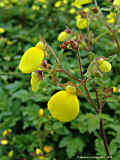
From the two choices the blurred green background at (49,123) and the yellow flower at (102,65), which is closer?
the yellow flower at (102,65)

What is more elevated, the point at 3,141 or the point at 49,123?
the point at 49,123

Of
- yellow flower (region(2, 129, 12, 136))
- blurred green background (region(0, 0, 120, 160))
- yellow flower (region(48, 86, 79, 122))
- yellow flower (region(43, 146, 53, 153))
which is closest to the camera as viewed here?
yellow flower (region(48, 86, 79, 122))

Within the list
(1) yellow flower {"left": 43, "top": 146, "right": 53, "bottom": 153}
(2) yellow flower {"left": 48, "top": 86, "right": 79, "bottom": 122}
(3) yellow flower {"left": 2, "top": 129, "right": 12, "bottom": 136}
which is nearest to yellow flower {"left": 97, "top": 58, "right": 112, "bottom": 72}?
(2) yellow flower {"left": 48, "top": 86, "right": 79, "bottom": 122}

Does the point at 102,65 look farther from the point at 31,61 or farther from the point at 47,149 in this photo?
the point at 47,149

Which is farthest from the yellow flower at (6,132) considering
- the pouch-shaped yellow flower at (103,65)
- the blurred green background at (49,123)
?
the pouch-shaped yellow flower at (103,65)

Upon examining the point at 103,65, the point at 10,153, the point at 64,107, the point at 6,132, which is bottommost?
the point at 10,153

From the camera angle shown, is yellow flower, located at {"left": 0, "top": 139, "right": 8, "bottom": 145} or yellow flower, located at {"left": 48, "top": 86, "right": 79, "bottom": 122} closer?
yellow flower, located at {"left": 48, "top": 86, "right": 79, "bottom": 122}

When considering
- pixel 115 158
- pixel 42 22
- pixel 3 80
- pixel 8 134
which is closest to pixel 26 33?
pixel 42 22

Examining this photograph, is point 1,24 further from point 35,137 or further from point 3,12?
point 35,137

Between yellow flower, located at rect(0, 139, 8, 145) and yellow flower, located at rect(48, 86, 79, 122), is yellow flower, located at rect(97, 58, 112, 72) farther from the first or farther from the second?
yellow flower, located at rect(0, 139, 8, 145)

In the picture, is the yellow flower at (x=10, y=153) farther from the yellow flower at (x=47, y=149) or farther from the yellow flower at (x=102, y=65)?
the yellow flower at (x=102, y=65)

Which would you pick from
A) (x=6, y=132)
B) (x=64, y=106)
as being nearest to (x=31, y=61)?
(x=64, y=106)
